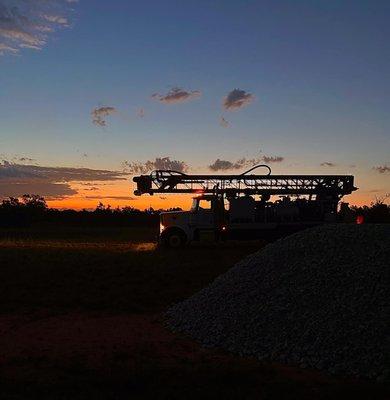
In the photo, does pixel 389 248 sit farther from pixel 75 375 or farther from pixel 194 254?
pixel 194 254

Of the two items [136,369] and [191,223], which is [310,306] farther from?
[191,223]

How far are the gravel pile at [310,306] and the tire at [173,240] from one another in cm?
1448

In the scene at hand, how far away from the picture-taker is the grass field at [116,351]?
7.18 m

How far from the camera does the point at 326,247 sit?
12.0m

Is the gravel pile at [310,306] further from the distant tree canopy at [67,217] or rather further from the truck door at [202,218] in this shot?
the distant tree canopy at [67,217]

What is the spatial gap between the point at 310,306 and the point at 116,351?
358cm

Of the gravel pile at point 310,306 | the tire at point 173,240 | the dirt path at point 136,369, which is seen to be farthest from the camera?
the tire at point 173,240

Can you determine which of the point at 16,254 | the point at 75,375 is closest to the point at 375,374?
the point at 75,375

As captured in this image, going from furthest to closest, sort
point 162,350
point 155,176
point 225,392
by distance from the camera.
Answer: point 155,176 < point 162,350 < point 225,392

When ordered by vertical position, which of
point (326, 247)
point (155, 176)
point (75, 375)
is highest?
point (155, 176)

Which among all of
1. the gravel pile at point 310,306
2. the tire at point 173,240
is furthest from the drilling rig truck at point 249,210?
the gravel pile at point 310,306

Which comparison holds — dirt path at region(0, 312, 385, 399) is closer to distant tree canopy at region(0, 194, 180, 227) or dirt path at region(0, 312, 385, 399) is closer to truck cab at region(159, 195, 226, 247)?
truck cab at region(159, 195, 226, 247)

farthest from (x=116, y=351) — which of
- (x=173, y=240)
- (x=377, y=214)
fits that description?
(x=377, y=214)

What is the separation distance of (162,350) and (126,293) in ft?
18.3
